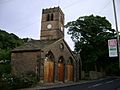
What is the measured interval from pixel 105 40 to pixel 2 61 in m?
23.5

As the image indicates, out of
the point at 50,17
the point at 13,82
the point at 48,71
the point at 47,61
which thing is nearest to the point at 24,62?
the point at 47,61

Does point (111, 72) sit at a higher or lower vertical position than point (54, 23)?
lower

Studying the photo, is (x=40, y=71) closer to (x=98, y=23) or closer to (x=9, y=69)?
(x=9, y=69)

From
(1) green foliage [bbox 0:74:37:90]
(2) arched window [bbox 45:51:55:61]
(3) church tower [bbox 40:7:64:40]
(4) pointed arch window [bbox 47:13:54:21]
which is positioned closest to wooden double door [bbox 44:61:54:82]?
(2) arched window [bbox 45:51:55:61]

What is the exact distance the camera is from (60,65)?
37531mm

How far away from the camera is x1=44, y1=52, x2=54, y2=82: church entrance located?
107 feet

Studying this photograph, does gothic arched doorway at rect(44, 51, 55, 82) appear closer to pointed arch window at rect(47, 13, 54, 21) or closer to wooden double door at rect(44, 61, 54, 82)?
wooden double door at rect(44, 61, 54, 82)

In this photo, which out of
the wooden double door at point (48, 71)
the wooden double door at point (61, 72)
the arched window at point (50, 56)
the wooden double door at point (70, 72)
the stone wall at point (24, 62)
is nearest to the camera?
the stone wall at point (24, 62)

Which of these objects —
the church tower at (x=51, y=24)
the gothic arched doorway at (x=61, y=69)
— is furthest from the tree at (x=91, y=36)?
the gothic arched doorway at (x=61, y=69)

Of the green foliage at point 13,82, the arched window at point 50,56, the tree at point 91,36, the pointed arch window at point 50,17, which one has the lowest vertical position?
the green foliage at point 13,82

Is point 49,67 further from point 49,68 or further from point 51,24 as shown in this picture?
point 51,24

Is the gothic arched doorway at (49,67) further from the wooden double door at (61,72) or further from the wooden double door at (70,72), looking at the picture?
the wooden double door at (70,72)

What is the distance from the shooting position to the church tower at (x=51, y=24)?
167 ft

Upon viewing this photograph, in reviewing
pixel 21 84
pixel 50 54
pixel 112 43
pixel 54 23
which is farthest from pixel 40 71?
pixel 54 23
